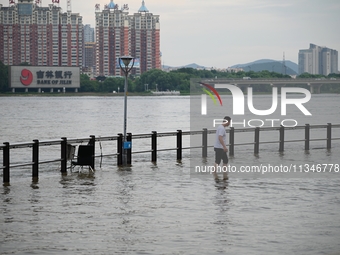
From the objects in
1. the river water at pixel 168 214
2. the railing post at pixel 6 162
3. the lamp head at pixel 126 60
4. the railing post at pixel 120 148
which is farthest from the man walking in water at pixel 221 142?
the railing post at pixel 6 162

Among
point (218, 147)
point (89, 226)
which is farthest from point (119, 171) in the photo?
point (89, 226)

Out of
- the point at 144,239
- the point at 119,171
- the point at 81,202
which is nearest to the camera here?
the point at 144,239

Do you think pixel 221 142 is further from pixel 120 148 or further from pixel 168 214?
pixel 168 214

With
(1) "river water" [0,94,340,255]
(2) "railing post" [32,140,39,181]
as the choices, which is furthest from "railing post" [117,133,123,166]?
(2) "railing post" [32,140,39,181]

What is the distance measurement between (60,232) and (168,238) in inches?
67.3

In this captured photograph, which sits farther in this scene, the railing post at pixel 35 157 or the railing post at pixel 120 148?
the railing post at pixel 120 148

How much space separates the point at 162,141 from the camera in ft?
132

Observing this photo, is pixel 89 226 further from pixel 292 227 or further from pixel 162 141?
pixel 162 141

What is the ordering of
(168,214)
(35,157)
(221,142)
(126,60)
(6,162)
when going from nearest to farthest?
(168,214) < (6,162) < (35,157) < (221,142) < (126,60)

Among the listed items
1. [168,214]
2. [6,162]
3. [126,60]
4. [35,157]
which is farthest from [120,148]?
[168,214]

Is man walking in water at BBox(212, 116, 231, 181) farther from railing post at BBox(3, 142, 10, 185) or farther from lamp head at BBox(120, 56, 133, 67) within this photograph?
railing post at BBox(3, 142, 10, 185)


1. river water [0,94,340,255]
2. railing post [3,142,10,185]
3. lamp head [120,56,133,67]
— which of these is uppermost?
lamp head [120,56,133,67]

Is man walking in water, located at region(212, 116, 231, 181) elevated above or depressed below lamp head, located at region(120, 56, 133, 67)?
below

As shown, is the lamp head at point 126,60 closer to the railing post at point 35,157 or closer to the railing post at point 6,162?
the railing post at point 35,157
